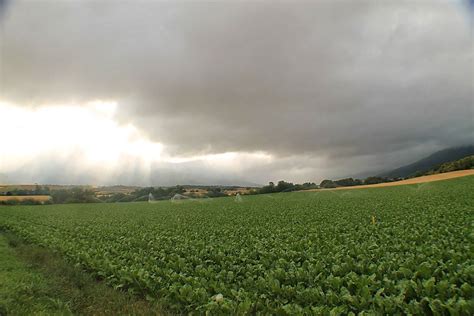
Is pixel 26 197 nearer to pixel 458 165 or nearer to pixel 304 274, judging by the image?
pixel 304 274

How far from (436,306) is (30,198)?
10541cm

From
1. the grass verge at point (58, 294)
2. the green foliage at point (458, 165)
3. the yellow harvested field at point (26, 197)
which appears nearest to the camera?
the grass verge at point (58, 294)

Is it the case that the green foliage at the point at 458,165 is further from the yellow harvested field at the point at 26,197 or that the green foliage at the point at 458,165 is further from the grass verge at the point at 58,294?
the yellow harvested field at the point at 26,197

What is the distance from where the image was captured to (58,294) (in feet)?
32.3

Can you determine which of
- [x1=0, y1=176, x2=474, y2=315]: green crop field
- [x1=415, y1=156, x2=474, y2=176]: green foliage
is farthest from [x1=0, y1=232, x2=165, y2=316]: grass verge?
[x1=415, y1=156, x2=474, y2=176]: green foliage

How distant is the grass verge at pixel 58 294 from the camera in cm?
816

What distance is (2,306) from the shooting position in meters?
8.16

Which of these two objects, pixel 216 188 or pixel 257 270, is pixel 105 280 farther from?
pixel 216 188

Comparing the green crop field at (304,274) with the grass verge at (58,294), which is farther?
the grass verge at (58,294)

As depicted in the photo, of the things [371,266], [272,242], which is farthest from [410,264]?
[272,242]

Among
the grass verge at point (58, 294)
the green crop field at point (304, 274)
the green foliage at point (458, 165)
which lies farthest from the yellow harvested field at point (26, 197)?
the green foliage at point (458, 165)

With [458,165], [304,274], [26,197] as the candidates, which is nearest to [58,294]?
[304,274]

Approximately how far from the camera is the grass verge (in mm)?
8164

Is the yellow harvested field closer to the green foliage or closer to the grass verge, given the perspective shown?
the grass verge
